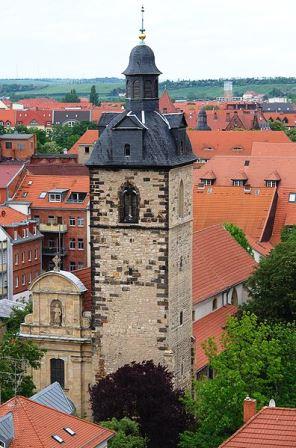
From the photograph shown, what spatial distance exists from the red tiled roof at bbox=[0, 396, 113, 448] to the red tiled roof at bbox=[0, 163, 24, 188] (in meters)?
64.9

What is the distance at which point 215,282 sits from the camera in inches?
2596

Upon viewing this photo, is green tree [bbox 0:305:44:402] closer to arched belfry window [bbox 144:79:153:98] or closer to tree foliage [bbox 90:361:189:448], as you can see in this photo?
tree foliage [bbox 90:361:189:448]

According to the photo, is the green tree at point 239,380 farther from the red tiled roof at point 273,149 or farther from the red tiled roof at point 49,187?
the red tiled roof at point 273,149

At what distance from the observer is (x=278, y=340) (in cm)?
5241

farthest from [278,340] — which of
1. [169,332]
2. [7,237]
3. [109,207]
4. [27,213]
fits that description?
[27,213]

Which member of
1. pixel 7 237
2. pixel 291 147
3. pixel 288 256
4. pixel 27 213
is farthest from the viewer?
pixel 291 147

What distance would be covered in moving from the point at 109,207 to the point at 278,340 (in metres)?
9.30

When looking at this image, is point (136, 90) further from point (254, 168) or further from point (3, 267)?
point (254, 168)

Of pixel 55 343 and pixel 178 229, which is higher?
pixel 178 229

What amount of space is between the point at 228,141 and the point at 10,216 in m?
61.5

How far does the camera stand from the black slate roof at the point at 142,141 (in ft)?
171

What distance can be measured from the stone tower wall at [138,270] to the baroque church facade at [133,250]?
0.04m

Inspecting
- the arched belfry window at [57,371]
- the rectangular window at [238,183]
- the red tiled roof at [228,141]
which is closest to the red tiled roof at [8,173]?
the rectangular window at [238,183]

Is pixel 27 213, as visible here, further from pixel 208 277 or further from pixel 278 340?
pixel 278 340
